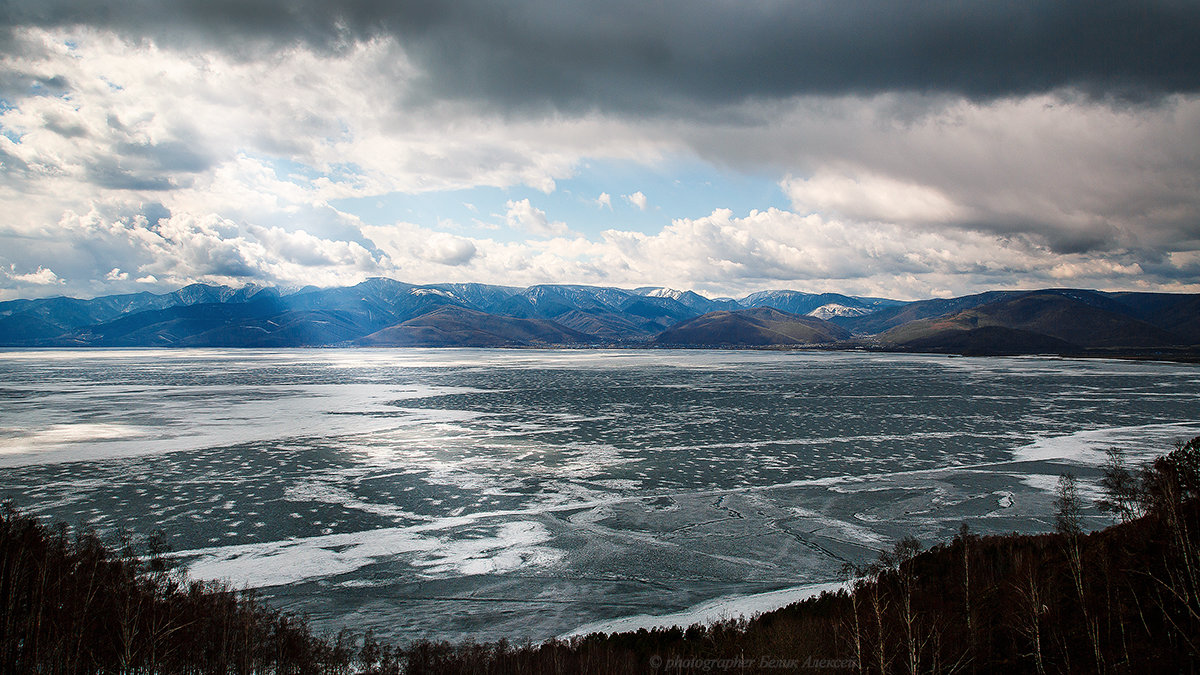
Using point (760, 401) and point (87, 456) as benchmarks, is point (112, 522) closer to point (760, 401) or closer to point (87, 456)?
point (87, 456)

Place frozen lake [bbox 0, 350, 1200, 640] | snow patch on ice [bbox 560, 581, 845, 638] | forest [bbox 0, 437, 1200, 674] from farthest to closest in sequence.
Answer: frozen lake [bbox 0, 350, 1200, 640] < snow patch on ice [bbox 560, 581, 845, 638] < forest [bbox 0, 437, 1200, 674]

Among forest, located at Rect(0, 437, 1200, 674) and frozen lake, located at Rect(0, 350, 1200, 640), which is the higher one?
forest, located at Rect(0, 437, 1200, 674)

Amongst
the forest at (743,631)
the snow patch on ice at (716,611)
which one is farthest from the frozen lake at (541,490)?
the forest at (743,631)

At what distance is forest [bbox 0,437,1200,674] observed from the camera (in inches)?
444

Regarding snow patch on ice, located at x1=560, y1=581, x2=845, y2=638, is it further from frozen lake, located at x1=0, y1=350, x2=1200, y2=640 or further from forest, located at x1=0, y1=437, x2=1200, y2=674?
forest, located at x1=0, y1=437, x2=1200, y2=674

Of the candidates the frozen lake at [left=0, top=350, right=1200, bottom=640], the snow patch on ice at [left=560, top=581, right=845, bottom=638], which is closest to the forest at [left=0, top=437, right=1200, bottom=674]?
the snow patch on ice at [left=560, top=581, right=845, bottom=638]

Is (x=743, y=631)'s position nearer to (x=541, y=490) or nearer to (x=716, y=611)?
(x=716, y=611)

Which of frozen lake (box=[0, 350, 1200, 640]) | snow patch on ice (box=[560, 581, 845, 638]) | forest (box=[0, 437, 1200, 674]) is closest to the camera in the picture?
forest (box=[0, 437, 1200, 674])

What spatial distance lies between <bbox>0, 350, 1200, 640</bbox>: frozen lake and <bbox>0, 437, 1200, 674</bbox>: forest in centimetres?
174

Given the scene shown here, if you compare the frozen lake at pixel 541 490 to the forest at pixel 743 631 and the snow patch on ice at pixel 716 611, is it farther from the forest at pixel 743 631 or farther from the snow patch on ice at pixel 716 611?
the forest at pixel 743 631

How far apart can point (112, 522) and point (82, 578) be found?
8772 mm

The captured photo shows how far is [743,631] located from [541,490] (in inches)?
576

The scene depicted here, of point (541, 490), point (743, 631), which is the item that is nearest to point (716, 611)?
point (743, 631)

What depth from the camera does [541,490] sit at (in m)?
26.4
